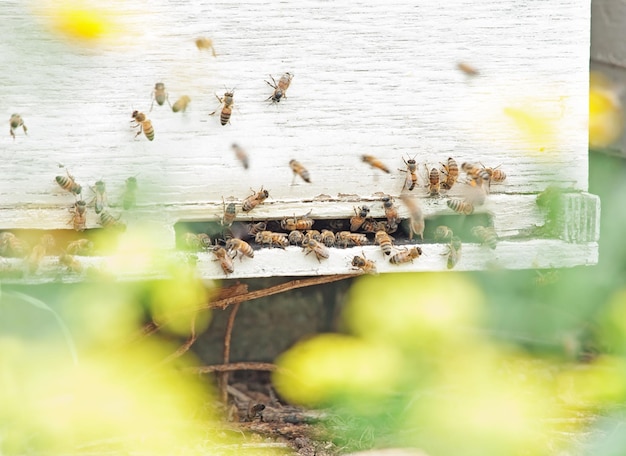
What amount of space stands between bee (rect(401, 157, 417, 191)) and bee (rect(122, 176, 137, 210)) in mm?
887

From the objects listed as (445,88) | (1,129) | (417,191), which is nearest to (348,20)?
(445,88)

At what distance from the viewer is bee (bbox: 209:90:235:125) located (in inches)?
100

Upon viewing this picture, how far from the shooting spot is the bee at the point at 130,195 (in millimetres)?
2559

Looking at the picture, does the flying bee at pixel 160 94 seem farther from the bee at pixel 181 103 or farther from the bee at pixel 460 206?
the bee at pixel 460 206

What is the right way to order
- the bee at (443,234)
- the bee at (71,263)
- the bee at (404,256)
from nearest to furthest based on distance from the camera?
the bee at (71,263)
the bee at (404,256)
the bee at (443,234)

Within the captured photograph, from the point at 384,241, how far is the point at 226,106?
67 centimetres

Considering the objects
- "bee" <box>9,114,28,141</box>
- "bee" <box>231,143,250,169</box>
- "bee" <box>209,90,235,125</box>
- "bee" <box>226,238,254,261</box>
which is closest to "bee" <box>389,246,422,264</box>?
"bee" <box>226,238,254,261</box>

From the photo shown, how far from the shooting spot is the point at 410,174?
2668mm

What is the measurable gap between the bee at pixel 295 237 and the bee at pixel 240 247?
0.49ft

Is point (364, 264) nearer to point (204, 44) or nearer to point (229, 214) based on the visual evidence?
point (229, 214)

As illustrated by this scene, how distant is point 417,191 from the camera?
2.69m

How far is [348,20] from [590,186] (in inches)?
64.1

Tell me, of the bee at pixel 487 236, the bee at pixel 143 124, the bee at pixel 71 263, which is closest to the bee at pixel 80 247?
the bee at pixel 71 263

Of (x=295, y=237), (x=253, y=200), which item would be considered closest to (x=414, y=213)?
(x=295, y=237)
